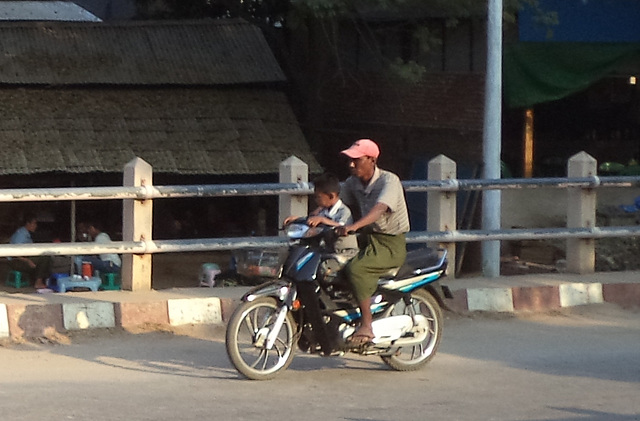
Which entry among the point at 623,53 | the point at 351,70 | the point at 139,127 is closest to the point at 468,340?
the point at 623,53

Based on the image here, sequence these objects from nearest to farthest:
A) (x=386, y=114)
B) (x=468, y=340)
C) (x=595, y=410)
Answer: (x=595, y=410) → (x=468, y=340) → (x=386, y=114)

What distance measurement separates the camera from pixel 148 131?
58.4ft

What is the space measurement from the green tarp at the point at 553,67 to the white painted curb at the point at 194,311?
29.3 feet

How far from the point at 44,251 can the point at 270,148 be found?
31.1 ft

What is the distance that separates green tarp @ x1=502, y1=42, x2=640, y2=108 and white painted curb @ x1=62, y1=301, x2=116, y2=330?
31.4 ft

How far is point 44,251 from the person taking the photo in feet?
28.1

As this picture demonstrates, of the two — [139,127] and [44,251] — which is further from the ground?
[139,127]

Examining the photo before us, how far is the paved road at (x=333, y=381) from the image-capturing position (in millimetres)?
6141

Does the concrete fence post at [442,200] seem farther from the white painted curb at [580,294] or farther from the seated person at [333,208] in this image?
the seated person at [333,208]

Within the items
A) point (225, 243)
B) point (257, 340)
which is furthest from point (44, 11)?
point (257, 340)

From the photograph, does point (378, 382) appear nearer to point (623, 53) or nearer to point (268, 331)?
point (268, 331)

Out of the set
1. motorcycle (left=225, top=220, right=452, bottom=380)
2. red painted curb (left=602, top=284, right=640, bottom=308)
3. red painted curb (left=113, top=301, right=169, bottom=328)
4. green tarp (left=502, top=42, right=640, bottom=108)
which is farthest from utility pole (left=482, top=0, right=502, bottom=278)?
green tarp (left=502, top=42, right=640, bottom=108)

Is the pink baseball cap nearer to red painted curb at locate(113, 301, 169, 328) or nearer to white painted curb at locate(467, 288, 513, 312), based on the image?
red painted curb at locate(113, 301, 169, 328)

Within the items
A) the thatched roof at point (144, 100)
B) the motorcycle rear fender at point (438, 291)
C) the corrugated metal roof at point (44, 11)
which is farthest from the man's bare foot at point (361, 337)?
the corrugated metal roof at point (44, 11)
